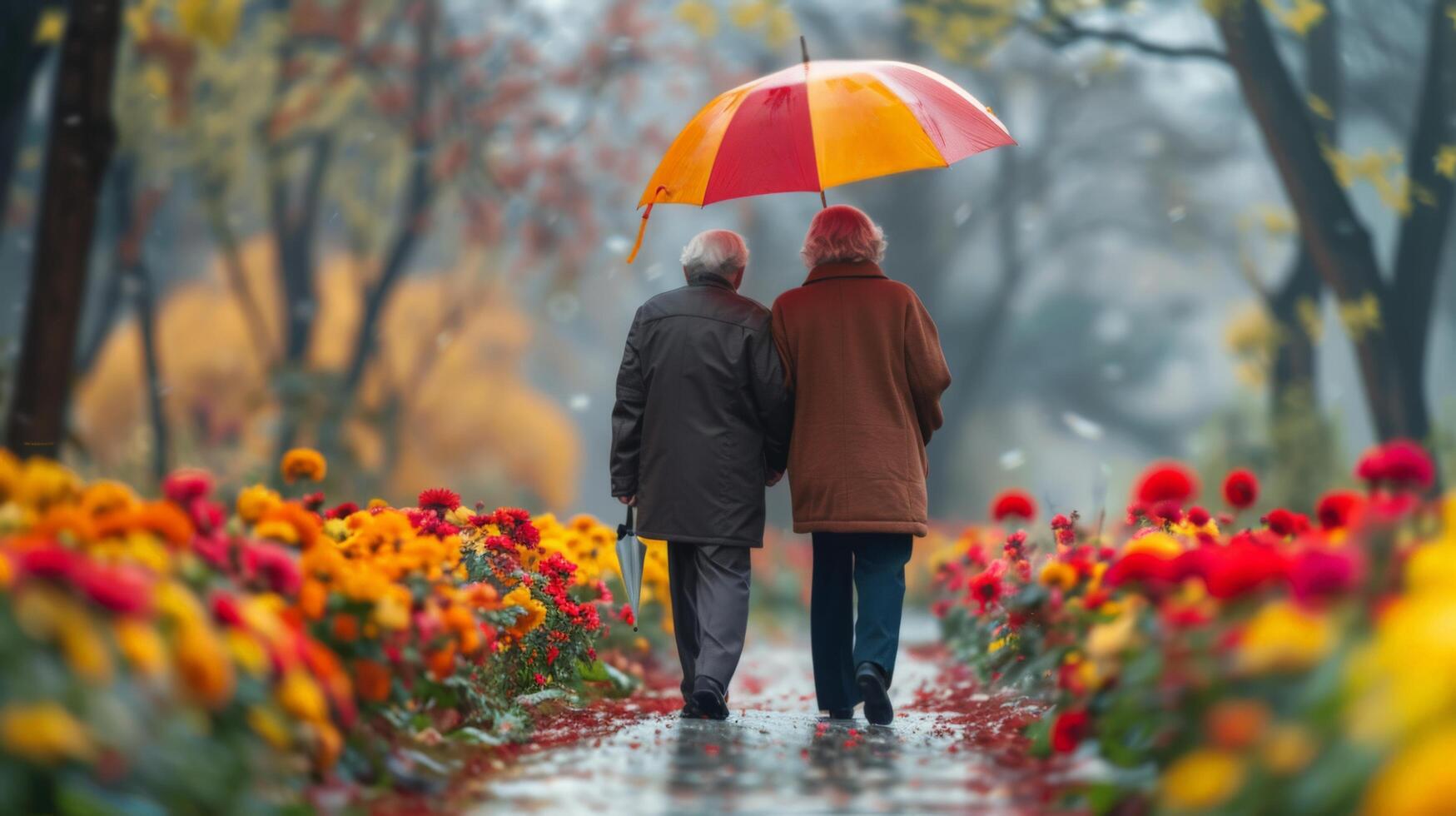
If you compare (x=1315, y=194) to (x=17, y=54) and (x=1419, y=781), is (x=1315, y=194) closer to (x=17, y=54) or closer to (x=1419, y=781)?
(x=17, y=54)

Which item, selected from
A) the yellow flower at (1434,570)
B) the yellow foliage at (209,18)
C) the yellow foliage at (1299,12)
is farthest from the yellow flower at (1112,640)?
the yellow foliage at (1299,12)

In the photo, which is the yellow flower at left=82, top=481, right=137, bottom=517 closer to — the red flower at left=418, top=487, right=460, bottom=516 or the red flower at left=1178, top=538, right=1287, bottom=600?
the red flower at left=418, top=487, right=460, bottom=516

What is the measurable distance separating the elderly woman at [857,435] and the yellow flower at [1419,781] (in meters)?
3.14

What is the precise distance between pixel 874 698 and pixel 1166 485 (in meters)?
1.48

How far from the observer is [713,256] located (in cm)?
516

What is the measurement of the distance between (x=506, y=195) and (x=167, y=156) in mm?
3334

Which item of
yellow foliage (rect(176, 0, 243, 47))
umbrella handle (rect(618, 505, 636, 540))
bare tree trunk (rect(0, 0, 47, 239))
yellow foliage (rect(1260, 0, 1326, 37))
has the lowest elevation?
umbrella handle (rect(618, 505, 636, 540))

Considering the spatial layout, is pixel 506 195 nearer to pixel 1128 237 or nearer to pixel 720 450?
pixel 1128 237

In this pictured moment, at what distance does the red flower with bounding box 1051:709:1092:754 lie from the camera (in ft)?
10.6

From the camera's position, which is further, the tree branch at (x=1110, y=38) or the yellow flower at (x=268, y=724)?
the tree branch at (x=1110, y=38)

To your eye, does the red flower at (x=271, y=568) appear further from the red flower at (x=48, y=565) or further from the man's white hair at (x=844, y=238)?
the man's white hair at (x=844, y=238)

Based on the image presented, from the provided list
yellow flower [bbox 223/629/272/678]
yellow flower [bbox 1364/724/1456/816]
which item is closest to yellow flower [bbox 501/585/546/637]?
yellow flower [bbox 223/629/272/678]

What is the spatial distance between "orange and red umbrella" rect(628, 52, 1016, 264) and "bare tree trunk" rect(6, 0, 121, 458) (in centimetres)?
203

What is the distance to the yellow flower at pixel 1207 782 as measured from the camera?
2.06 metres
